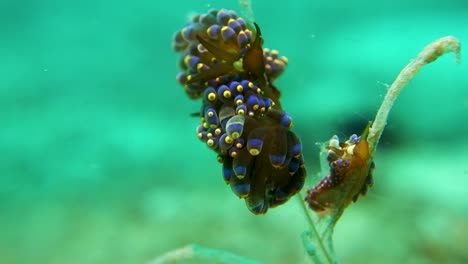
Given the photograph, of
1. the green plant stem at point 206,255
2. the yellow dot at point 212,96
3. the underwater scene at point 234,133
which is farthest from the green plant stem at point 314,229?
the yellow dot at point 212,96

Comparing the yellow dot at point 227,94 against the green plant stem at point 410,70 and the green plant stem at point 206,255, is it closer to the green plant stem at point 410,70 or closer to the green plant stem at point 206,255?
the green plant stem at point 410,70

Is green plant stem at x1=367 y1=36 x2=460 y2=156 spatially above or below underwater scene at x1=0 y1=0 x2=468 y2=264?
above

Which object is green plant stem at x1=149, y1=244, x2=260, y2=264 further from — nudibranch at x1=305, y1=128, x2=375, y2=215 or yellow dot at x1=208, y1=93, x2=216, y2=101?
yellow dot at x1=208, y1=93, x2=216, y2=101

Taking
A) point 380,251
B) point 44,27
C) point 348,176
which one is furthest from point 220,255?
point 44,27

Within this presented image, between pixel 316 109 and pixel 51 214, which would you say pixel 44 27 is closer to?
pixel 51 214

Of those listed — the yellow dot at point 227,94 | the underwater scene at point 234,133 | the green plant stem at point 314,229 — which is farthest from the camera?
the green plant stem at point 314,229

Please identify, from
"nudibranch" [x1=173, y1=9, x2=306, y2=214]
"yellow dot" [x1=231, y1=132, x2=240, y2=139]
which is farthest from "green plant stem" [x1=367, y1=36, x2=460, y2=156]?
"yellow dot" [x1=231, y1=132, x2=240, y2=139]

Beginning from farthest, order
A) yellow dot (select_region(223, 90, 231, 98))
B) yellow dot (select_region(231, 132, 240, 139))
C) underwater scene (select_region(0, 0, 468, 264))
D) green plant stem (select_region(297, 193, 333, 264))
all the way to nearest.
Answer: green plant stem (select_region(297, 193, 333, 264)) < underwater scene (select_region(0, 0, 468, 264)) < yellow dot (select_region(223, 90, 231, 98)) < yellow dot (select_region(231, 132, 240, 139))

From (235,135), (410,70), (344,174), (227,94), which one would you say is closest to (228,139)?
(235,135)
